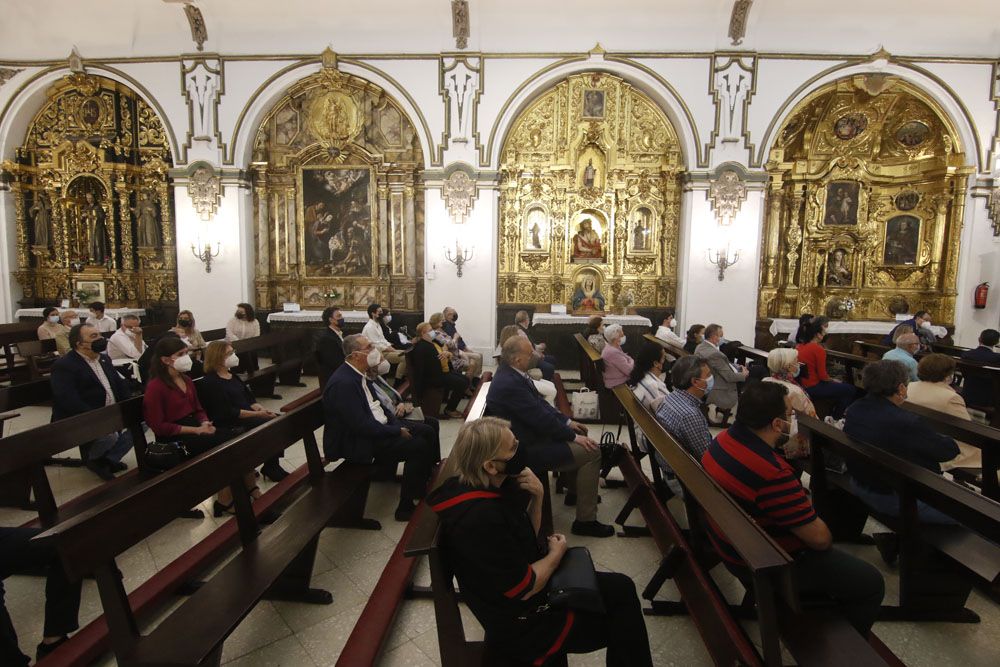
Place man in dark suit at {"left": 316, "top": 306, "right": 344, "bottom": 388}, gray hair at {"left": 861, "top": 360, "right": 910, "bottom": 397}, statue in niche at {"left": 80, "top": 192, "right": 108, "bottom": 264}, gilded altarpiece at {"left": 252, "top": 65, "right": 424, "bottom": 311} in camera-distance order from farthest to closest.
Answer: statue in niche at {"left": 80, "top": 192, "right": 108, "bottom": 264}
gilded altarpiece at {"left": 252, "top": 65, "right": 424, "bottom": 311}
man in dark suit at {"left": 316, "top": 306, "right": 344, "bottom": 388}
gray hair at {"left": 861, "top": 360, "right": 910, "bottom": 397}

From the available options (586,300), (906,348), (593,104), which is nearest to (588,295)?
(586,300)

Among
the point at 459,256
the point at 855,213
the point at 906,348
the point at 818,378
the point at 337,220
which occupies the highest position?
the point at 855,213

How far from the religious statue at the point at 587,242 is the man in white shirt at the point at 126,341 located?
814cm

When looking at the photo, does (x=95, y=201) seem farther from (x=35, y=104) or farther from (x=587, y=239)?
(x=587, y=239)

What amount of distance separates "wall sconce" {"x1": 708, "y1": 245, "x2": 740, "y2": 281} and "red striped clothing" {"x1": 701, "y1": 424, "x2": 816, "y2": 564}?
9.15 m

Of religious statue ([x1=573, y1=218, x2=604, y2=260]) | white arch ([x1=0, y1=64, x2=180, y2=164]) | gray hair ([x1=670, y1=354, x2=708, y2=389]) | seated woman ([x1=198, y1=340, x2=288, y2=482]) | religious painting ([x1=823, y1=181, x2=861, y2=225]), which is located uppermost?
white arch ([x1=0, y1=64, x2=180, y2=164])

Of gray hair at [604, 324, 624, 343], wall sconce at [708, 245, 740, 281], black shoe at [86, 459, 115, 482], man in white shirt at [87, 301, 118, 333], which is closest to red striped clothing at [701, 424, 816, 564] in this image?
gray hair at [604, 324, 624, 343]

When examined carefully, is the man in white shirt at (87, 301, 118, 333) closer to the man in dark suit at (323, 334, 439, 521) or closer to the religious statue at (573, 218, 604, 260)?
Result: the man in dark suit at (323, 334, 439, 521)

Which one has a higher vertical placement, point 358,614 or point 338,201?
point 338,201

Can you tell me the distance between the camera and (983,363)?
662cm

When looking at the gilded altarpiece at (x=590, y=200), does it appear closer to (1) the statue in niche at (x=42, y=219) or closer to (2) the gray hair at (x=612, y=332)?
(2) the gray hair at (x=612, y=332)

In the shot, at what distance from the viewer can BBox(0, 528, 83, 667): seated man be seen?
224 cm

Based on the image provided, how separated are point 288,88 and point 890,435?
1202cm

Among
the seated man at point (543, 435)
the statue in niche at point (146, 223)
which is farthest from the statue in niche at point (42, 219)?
the seated man at point (543, 435)
